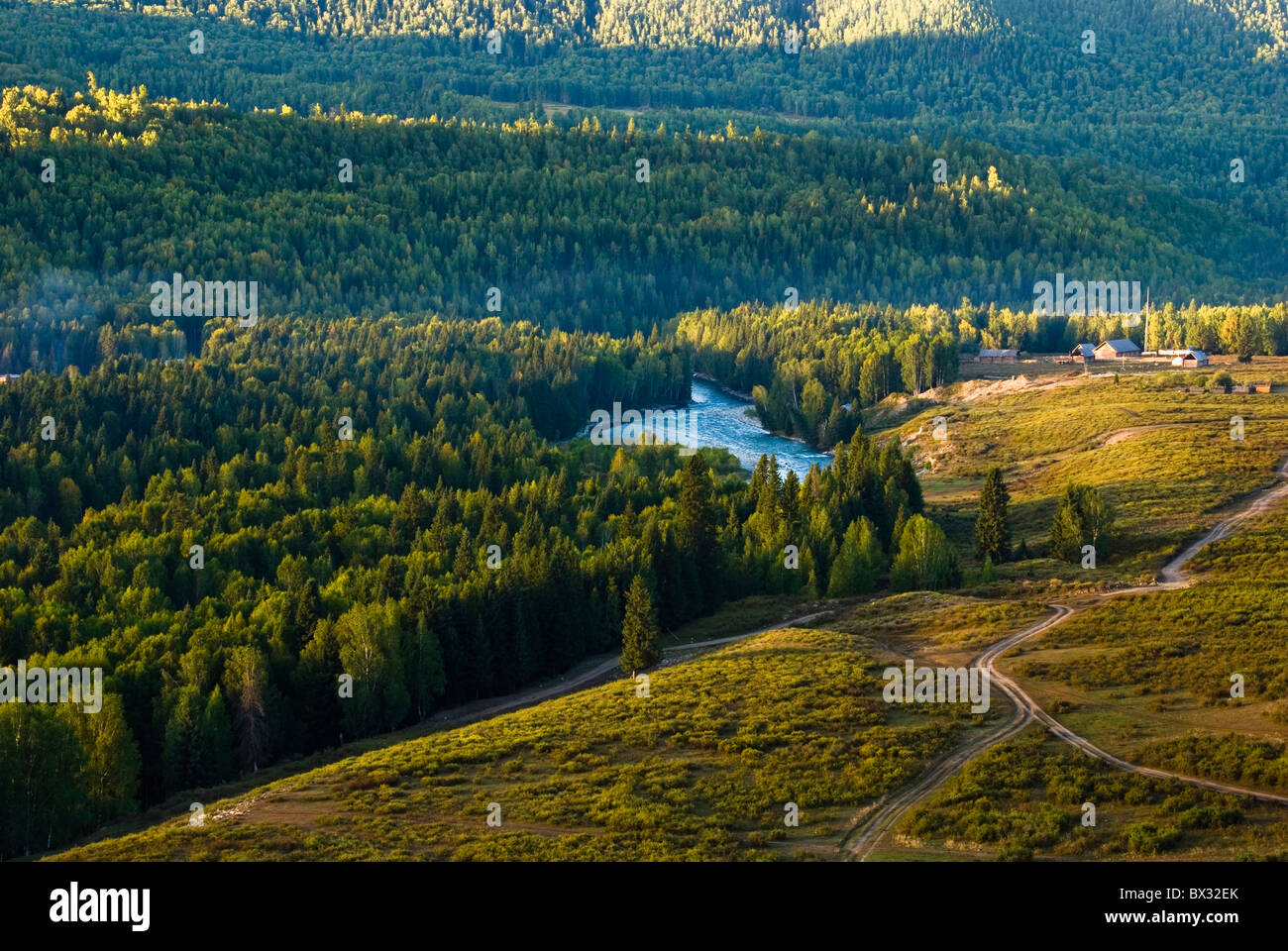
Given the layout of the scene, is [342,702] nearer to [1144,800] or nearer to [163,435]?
[1144,800]

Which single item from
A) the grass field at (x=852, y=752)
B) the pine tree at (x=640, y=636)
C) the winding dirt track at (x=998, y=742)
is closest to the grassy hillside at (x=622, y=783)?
the grass field at (x=852, y=752)

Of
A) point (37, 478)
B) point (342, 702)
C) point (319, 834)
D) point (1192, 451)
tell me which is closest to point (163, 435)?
point (37, 478)

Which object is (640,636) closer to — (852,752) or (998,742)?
(852,752)

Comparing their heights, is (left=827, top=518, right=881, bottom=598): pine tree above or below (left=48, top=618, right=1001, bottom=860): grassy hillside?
below

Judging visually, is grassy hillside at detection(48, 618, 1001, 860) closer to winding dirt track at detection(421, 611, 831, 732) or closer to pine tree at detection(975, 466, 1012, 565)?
winding dirt track at detection(421, 611, 831, 732)

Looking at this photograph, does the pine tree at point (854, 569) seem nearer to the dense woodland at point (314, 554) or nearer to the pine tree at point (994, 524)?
the dense woodland at point (314, 554)

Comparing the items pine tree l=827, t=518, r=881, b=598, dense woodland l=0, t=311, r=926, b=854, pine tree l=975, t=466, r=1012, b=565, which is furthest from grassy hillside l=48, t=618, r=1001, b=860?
pine tree l=975, t=466, r=1012, b=565
